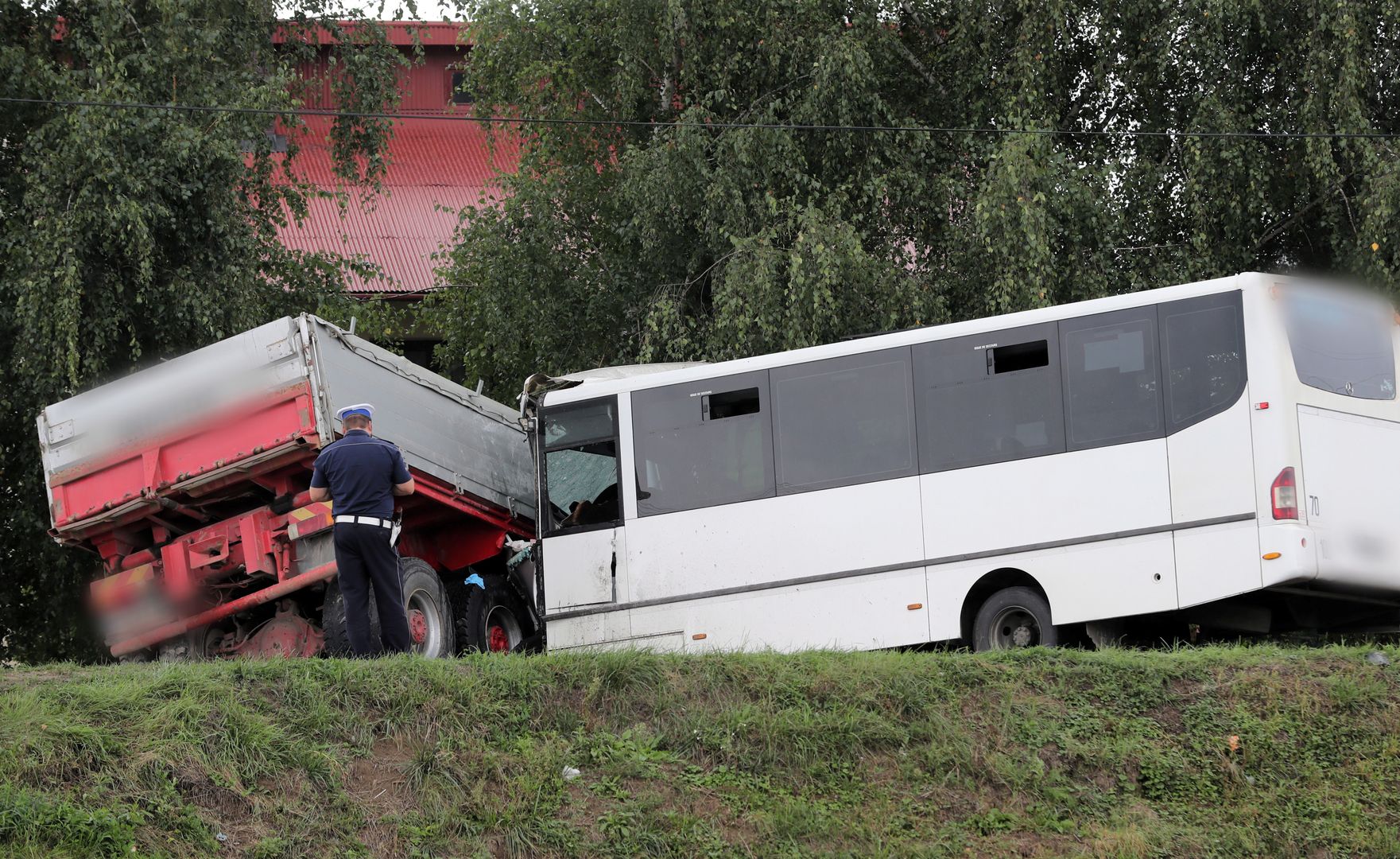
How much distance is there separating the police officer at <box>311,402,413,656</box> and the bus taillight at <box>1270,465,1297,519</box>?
589cm

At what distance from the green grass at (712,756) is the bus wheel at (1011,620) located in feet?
5.21

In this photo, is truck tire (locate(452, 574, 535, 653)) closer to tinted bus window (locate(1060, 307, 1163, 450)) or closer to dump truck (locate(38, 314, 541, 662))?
dump truck (locate(38, 314, 541, 662))

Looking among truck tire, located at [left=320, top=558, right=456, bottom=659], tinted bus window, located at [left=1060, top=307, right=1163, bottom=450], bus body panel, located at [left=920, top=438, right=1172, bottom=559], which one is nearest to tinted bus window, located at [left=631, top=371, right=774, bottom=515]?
bus body panel, located at [left=920, top=438, right=1172, bottom=559]

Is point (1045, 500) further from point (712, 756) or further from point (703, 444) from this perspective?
point (712, 756)

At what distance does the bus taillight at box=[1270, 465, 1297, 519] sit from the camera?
402 inches

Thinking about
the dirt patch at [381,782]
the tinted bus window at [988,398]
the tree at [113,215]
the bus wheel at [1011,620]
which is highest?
the tree at [113,215]

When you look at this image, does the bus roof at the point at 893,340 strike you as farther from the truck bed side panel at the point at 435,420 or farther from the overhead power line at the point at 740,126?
the overhead power line at the point at 740,126

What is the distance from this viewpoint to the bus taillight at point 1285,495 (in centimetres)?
1021

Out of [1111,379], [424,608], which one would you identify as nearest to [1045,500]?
[1111,379]

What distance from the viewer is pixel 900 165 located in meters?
17.5

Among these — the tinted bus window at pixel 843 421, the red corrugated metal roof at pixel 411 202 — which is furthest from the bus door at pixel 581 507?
the red corrugated metal roof at pixel 411 202

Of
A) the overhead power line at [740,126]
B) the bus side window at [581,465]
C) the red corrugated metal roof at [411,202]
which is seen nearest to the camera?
the bus side window at [581,465]

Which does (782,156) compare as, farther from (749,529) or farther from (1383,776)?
(1383,776)

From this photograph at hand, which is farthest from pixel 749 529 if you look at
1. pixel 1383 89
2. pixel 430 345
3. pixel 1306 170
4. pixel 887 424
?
pixel 430 345
